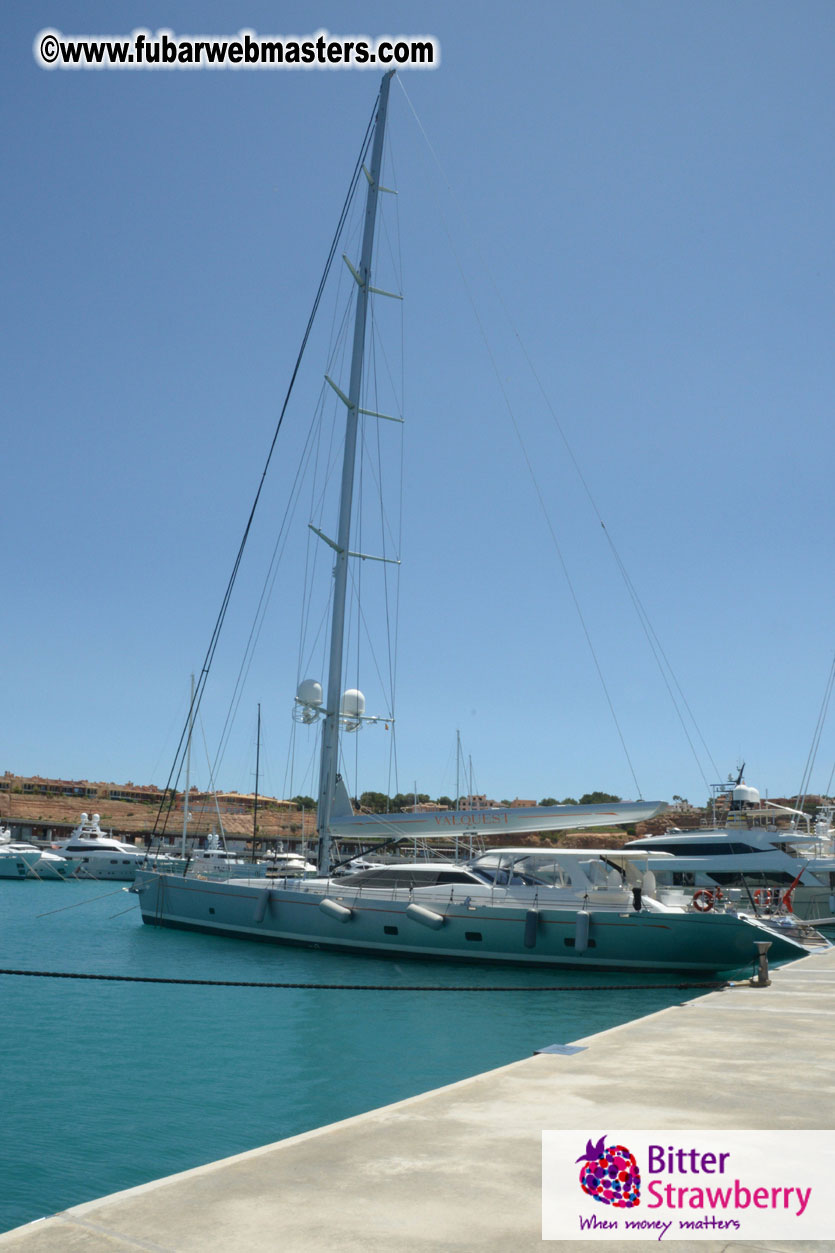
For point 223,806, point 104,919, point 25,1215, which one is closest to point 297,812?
point 223,806

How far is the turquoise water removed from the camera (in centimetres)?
916

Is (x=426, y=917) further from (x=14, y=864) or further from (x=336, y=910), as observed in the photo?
(x=14, y=864)

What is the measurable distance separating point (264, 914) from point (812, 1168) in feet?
66.9

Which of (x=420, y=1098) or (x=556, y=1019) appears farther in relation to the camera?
(x=556, y=1019)

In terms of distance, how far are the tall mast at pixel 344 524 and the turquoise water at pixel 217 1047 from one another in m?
4.15

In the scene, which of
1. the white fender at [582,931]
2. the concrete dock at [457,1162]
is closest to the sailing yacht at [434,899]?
the white fender at [582,931]

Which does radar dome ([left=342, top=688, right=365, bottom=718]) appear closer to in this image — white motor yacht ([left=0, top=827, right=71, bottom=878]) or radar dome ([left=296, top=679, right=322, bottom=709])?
radar dome ([left=296, top=679, right=322, bottom=709])

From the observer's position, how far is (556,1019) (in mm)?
15828

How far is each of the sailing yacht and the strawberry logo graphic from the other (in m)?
15.0

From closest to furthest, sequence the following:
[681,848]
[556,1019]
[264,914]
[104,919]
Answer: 1. [556,1019]
2. [264,914]
3. [104,919]
4. [681,848]

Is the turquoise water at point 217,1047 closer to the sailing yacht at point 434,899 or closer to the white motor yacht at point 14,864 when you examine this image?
the sailing yacht at point 434,899

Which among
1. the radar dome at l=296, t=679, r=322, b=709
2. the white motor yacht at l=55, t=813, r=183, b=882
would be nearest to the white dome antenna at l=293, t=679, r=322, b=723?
the radar dome at l=296, t=679, r=322, b=709

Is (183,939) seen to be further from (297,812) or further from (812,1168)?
(297,812)

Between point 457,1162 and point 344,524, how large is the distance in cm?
2159
